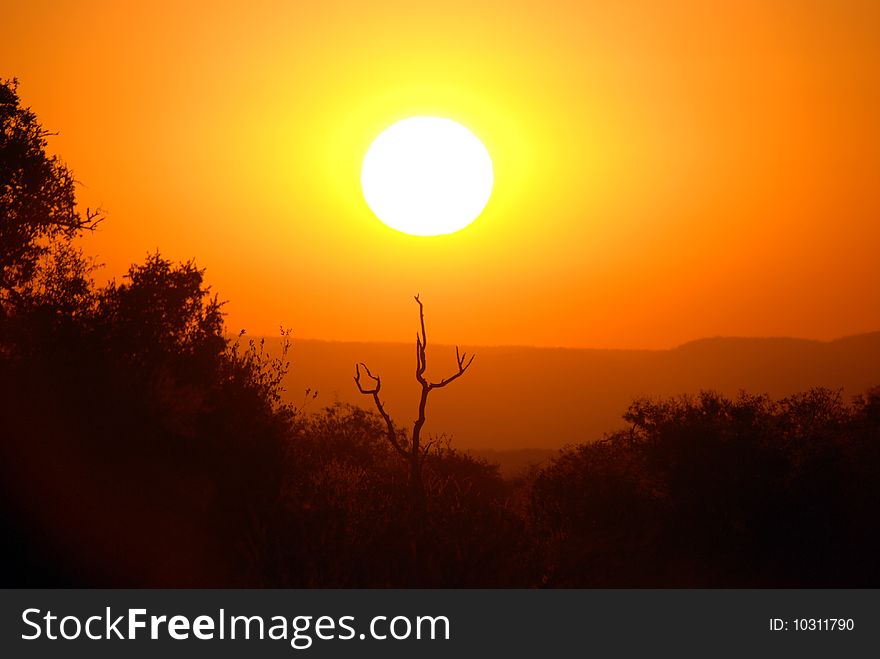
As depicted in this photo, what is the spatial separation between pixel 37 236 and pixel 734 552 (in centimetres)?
2363

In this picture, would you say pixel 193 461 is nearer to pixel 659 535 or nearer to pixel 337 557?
pixel 337 557

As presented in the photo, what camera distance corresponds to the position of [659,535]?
32750mm

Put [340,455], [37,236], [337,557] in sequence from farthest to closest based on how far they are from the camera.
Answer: [340,455] → [37,236] → [337,557]

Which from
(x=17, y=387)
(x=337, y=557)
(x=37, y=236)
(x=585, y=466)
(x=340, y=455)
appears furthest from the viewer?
(x=340, y=455)

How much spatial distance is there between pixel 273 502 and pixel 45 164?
1281 cm

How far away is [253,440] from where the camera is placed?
25406 mm

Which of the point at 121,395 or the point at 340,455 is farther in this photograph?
the point at 340,455

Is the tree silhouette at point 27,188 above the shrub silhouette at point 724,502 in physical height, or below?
above

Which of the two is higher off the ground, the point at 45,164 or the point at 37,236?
the point at 45,164

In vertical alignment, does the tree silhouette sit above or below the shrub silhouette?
above
